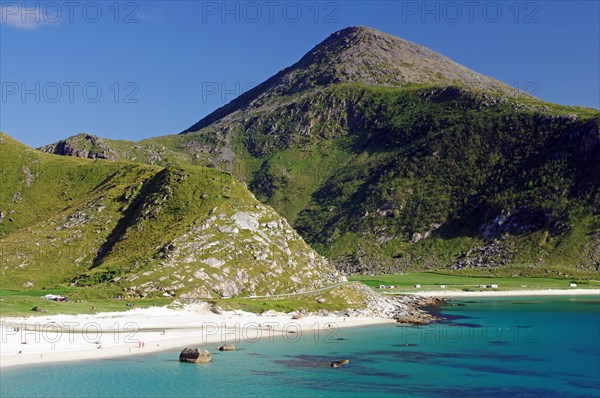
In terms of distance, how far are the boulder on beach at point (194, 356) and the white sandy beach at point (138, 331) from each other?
12.6ft

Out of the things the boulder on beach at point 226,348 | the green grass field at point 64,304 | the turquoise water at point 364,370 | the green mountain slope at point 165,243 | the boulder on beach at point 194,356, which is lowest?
the turquoise water at point 364,370

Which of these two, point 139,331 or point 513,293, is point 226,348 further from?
point 513,293

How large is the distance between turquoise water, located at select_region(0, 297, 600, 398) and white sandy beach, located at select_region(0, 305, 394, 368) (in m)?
3.59

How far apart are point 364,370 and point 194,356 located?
19067 mm

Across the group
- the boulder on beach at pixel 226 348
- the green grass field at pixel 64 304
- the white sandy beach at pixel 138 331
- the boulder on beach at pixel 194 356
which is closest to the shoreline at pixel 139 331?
the white sandy beach at pixel 138 331

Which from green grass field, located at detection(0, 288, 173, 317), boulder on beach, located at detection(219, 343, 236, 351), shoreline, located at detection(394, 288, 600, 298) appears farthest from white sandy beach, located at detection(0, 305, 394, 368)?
shoreline, located at detection(394, 288, 600, 298)

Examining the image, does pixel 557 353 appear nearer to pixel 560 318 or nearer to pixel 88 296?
pixel 560 318

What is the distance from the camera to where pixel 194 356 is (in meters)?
68.4

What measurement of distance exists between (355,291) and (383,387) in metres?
69.2

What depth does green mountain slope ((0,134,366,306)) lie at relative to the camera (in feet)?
366

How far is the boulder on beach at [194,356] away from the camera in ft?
224

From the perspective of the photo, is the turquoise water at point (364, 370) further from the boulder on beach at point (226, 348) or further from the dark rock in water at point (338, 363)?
the boulder on beach at point (226, 348)

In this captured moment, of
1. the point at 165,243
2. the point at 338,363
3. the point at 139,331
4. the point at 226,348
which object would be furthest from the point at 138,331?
the point at 165,243

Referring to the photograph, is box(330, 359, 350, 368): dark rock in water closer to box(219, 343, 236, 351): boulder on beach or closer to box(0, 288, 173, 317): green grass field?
box(219, 343, 236, 351): boulder on beach
